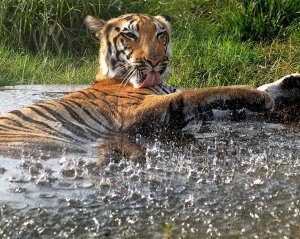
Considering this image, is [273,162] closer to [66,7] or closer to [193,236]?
[193,236]

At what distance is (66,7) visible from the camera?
27.6 ft

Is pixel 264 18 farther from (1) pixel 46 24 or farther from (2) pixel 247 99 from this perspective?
(2) pixel 247 99

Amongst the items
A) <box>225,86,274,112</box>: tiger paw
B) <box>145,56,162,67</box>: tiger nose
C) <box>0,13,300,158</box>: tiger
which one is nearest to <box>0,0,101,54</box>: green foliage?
<box>0,13,300,158</box>: tiger

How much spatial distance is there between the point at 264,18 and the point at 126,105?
3629 millimetres

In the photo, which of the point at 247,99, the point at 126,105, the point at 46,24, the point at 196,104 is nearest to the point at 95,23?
the point at 126,105

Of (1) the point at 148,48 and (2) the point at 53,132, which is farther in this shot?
(1) the point at 148,48

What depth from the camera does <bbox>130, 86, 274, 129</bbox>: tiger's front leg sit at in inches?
169

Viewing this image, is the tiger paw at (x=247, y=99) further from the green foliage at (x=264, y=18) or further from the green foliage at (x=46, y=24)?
the green foliage at (x=46, y=24)

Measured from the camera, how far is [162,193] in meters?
3.01

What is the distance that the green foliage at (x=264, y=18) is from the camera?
7.61m

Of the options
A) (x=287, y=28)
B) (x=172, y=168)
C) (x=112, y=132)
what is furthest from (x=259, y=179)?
(x=287, y=28)

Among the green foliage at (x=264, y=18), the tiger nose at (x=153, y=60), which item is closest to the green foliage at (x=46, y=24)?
the green foliage at (x=264, y=18)

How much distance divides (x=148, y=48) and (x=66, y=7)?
3.99 meters

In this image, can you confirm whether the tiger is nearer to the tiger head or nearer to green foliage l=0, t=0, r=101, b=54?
the tiger head
